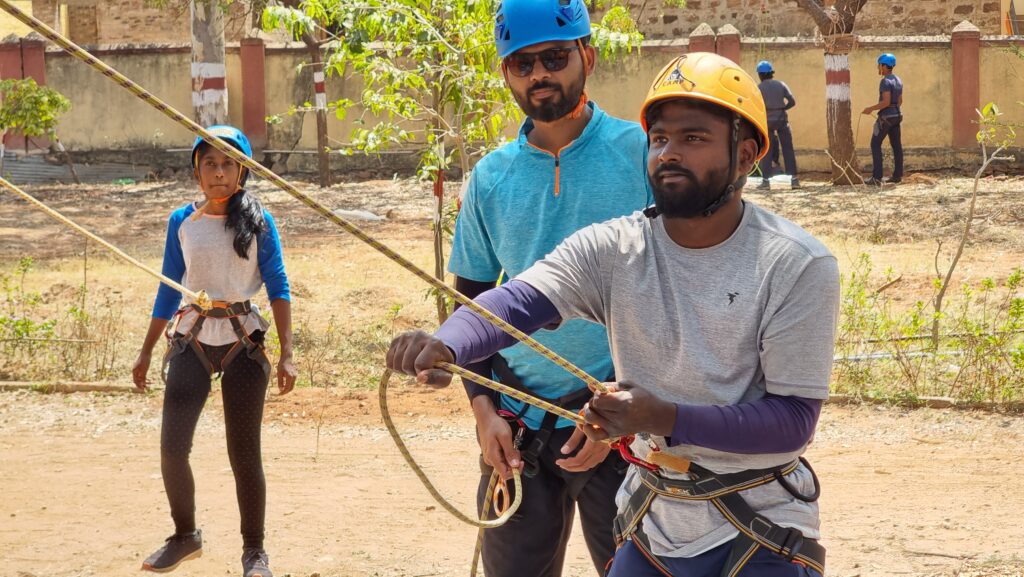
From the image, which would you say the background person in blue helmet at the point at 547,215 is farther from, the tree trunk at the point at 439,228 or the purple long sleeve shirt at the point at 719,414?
the tree trunk at the point at 439,228

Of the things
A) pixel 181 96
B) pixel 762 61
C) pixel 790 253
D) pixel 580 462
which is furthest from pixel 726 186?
pixel 181 96

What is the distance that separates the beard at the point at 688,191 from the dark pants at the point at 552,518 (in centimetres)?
97

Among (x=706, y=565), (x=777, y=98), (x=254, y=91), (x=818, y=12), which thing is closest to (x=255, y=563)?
(x=706, y=565)

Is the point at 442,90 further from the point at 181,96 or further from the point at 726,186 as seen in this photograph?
the point at 181,96

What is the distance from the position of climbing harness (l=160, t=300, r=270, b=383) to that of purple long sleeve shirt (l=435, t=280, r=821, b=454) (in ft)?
7.95

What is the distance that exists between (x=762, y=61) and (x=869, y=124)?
2294 millimetres

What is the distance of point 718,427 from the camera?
7.84 ft

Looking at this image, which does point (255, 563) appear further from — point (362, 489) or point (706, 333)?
point (706, 333)

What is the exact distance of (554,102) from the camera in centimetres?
331

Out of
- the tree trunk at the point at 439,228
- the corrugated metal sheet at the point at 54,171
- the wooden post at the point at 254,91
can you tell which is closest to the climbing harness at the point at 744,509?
the tree trunk at the point at 439,228

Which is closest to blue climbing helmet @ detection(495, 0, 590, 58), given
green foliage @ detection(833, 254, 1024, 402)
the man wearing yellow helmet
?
the man wearing yellow helmet

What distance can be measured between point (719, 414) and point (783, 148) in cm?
1719

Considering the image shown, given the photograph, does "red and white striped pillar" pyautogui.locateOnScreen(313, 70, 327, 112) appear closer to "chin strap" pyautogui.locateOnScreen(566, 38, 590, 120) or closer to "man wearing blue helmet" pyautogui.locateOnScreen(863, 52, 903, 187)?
"man wearing blue helmet" pyautogui.locateOnScreen(863, 52, 903, 187)

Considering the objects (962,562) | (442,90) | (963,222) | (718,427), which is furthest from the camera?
(963,222)
